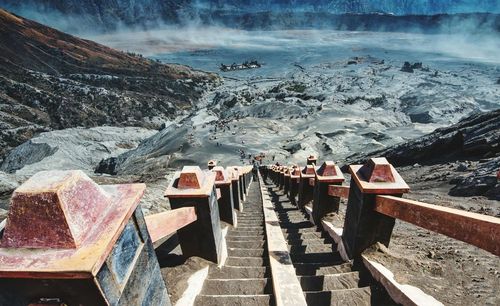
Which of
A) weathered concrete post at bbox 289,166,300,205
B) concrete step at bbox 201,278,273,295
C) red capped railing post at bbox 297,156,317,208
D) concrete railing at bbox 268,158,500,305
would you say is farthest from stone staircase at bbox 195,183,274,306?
weathered concrete post at bbox 289,166,300,205

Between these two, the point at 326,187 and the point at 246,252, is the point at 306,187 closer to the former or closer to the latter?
the point at 326,187

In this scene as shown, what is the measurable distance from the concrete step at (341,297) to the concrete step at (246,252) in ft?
4.19

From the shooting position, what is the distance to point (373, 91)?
223ft

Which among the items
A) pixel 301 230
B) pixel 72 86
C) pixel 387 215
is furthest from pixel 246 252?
pixel 72 86

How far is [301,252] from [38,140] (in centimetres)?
5305

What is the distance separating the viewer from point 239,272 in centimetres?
314

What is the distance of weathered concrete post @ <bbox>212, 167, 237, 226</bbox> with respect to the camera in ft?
15.8

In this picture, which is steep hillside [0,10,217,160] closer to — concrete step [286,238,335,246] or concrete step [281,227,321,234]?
concrete step [281,227,321,234]

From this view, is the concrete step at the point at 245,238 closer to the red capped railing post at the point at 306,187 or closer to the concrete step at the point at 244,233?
the concrete step at the point at 244,233

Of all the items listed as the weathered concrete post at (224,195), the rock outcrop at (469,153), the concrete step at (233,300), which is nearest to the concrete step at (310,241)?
the weathered concrete post at (224,195)

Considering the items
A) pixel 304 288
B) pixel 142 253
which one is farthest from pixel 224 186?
pixel 142 253

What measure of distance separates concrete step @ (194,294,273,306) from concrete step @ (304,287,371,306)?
358 mm

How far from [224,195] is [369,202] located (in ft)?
8.28

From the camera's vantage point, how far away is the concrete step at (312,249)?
3.85m
